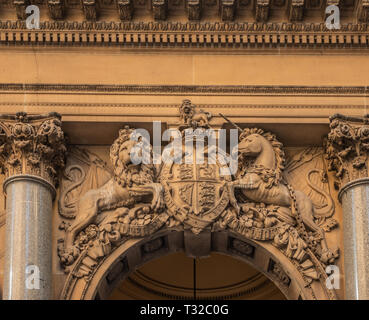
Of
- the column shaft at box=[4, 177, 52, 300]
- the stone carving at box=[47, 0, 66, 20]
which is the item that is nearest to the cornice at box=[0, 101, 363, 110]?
the column shaft at box=[4, 177, 52, 300]

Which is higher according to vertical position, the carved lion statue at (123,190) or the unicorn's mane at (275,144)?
the unicorn's mane at (275,144)

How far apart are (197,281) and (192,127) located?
7.20 metres

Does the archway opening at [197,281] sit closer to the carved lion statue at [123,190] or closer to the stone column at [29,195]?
the carved lion statue at [123,190]

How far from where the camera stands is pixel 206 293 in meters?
27.6

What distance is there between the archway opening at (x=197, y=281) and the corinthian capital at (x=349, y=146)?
6.49 m

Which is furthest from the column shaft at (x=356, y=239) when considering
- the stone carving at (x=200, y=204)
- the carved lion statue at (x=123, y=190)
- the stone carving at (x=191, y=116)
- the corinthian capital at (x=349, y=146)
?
the carved lion statue at (x=123, y=190)

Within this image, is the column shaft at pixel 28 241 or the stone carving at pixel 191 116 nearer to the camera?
the column shaft at pixel 28 241

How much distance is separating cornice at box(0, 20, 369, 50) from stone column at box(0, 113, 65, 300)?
1429 mm

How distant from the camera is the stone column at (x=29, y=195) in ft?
65.1

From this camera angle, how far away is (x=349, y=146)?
2089 cm

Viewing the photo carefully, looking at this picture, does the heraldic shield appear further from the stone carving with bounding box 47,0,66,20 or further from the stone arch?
the stone carving with bounding box 47,0,66,20

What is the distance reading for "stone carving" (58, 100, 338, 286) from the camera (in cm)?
2055

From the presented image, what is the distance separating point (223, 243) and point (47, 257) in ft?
8.77

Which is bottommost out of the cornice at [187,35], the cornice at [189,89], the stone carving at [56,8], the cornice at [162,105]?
the cornice at [162,105]
